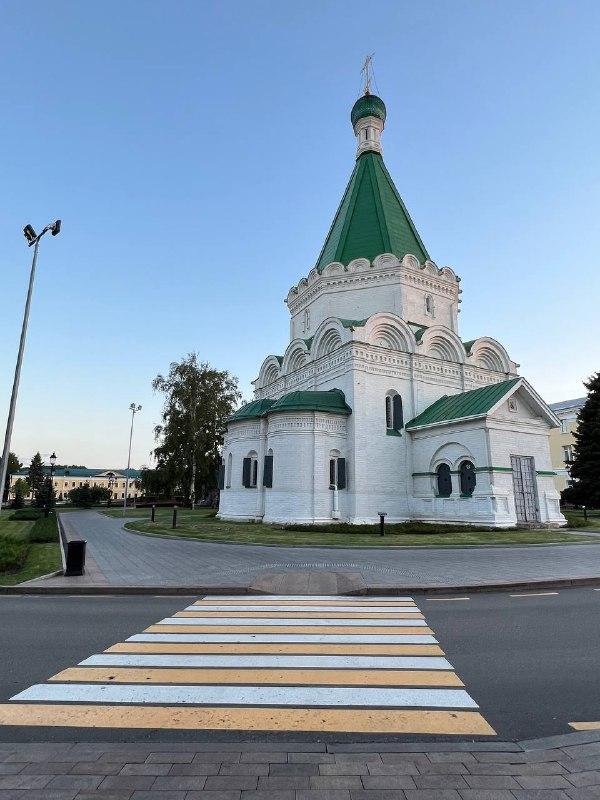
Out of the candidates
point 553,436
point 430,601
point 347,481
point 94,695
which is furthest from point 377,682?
point 553,436

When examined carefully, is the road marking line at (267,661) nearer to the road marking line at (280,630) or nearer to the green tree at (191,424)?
the road marking line at (280,630)

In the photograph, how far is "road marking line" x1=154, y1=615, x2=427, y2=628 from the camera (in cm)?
655

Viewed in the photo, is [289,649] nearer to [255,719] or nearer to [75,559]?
[255,719]

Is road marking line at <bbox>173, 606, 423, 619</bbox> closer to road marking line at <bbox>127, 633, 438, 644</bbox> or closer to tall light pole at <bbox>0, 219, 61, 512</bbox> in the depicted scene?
road marking line at <bbox>127, 633, 438, 644</bbox>

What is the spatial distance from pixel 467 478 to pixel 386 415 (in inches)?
217

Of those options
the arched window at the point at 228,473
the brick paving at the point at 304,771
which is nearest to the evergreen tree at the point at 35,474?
the arched window at the point at 228,473

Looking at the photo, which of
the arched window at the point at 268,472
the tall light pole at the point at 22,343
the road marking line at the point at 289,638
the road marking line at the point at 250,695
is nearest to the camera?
the road marking line at the point at 250,695

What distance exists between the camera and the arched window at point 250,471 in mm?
26953

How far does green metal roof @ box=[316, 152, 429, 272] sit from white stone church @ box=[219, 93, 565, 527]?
116 mm

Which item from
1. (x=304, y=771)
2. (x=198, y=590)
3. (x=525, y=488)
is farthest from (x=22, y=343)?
→ (x=525, y=488)

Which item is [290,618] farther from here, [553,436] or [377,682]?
[553,436]

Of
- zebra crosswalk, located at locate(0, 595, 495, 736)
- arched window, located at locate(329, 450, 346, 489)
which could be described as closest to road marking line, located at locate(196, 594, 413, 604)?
zebra crosswalk, located at locate(0, 595, 495, 736)

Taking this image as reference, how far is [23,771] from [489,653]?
4.64 m

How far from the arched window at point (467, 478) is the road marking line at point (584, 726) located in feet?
67.1
